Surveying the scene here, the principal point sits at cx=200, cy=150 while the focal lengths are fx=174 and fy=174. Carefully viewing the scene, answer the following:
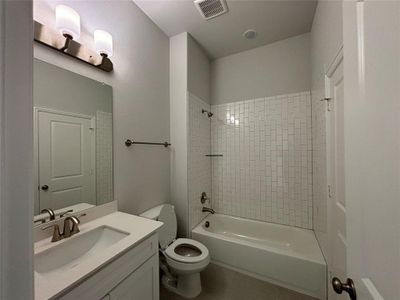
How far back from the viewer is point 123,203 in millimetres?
1568

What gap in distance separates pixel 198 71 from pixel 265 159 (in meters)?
1.49

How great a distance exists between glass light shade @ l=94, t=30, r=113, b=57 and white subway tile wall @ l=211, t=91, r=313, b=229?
1.63m

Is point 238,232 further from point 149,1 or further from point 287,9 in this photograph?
point 149,1

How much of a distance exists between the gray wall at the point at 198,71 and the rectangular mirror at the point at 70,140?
106 cm

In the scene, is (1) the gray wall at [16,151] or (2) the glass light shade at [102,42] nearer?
(1) the gray wall at [16,151]

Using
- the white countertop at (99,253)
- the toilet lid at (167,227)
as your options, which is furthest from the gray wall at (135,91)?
the white countertop at (99,253)

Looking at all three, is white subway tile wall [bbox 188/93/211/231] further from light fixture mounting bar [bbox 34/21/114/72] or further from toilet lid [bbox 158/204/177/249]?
light fixture mounting bar [bbox 34/21/114/72]

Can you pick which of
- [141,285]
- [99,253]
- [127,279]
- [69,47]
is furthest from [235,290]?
[69,47]

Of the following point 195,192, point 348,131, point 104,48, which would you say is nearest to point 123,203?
point 195,192

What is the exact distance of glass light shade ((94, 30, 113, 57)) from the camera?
4.28 feet

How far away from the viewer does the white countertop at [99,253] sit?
697mm

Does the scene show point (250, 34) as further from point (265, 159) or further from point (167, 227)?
point (167, 227)

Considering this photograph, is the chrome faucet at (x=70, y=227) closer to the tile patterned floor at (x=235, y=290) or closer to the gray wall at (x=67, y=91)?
the gray wall at (x=67, y=91)

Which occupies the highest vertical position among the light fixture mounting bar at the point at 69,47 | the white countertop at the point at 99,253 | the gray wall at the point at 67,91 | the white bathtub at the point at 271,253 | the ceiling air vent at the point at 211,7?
the ceiling air vent at the point at 211,7
